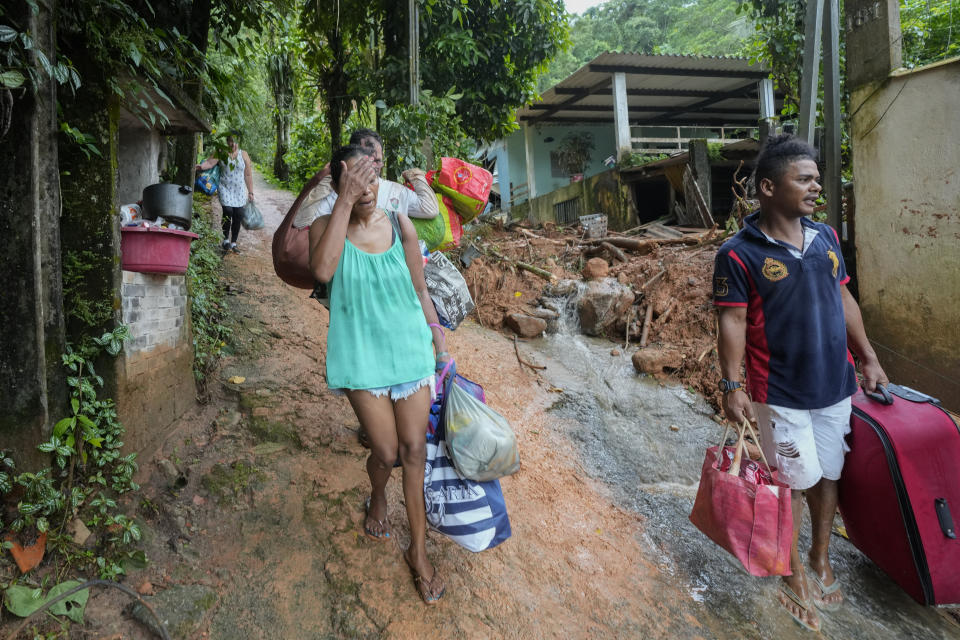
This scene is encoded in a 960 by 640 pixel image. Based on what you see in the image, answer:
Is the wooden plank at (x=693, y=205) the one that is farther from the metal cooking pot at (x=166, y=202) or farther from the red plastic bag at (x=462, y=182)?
the metal cooking pot at (x=166, y=202)

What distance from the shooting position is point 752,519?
226 cm

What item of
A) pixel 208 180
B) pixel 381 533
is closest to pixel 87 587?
pixel 381 533

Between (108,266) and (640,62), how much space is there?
1134 cm

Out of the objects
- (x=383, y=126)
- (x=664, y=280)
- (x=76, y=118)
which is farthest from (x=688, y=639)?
(x=383, y=126)

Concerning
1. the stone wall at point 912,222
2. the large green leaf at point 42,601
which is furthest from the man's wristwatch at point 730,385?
the stone wall at point 912,222

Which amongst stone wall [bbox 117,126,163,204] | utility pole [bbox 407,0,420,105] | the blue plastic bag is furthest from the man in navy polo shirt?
the blue plastic bag

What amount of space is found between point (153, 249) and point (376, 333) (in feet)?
5.25

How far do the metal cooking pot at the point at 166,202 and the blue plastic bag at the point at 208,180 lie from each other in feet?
11.5

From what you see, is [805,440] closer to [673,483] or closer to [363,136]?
[673,483]

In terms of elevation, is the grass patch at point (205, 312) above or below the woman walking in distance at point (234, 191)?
below

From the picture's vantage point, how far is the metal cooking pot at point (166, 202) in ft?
10.0

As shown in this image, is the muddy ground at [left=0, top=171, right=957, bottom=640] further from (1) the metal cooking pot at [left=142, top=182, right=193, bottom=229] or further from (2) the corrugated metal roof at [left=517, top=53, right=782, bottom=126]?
(2) the corrugated metal roof at [left=517, top=53, right=782, bottom=126]

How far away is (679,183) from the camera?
11.0 m

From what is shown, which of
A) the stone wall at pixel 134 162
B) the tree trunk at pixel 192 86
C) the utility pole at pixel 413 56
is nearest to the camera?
the stone wall at pixel 134 162
